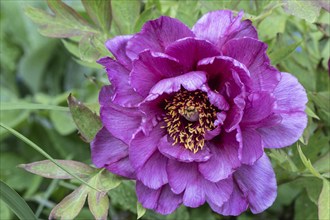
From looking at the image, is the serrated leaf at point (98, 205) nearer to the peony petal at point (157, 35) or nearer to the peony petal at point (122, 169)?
the peony petal at point (122, 169)

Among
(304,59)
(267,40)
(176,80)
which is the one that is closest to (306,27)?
(304,59)

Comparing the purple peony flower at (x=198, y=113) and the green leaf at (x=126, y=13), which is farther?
the green leaf at (x=126, y=13)

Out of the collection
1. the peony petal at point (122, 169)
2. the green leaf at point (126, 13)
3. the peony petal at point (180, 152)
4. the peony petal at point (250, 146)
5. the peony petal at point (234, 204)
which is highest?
the green leaf at point (126, 13)

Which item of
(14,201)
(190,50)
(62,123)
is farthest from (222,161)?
(62,123)

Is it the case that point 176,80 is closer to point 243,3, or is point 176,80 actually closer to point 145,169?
point 145,169

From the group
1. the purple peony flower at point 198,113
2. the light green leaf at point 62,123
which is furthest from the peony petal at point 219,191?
the light green leaf at point 62,123

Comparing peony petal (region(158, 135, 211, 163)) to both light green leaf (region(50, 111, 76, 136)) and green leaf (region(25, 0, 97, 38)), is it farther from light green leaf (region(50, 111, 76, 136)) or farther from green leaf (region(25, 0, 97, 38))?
light green leaf (region(50, 111, 76, 136))

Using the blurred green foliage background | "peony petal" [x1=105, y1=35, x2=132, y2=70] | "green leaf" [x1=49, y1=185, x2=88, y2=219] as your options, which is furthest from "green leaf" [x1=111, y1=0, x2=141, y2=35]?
"green leaf" [x1=49, y1=185, x2=88, y2=219]
